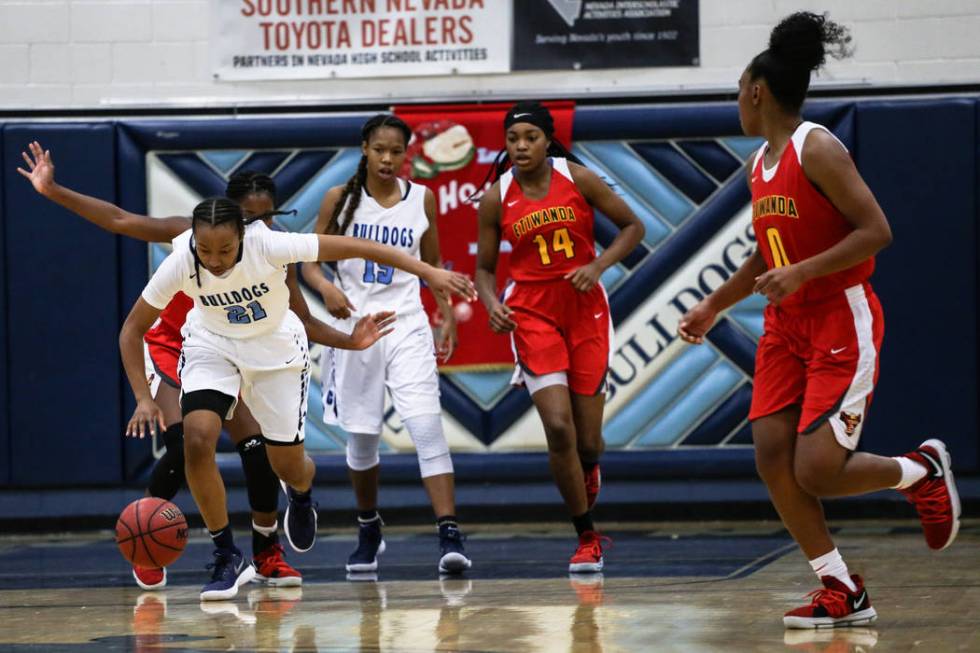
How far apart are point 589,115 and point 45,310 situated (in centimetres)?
355

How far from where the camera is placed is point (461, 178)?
30.2 ft

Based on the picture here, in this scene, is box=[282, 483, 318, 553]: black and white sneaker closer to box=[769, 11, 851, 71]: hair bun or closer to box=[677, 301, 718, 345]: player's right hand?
box=[677, 301, 718, 345]: player's right hand

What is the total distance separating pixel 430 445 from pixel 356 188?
4.25 feet

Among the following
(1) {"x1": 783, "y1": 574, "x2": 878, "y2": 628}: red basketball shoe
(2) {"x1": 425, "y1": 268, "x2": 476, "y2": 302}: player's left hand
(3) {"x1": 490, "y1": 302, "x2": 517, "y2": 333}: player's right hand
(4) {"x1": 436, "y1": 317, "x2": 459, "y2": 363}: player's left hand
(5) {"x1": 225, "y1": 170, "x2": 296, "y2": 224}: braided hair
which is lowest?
(1) {"x1": 783, "y1": 574, "x2": 878, "y2": 628}: red basketball shoe

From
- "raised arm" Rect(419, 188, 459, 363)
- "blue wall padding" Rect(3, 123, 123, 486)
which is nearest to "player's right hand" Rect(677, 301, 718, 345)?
"raised arm" Rect(419, 188, 459, 363)

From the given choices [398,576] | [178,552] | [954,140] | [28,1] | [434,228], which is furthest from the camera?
[28,1]

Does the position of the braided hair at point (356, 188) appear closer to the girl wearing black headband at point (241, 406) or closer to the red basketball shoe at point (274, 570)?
the girl wearing black headband at point (241, 406)

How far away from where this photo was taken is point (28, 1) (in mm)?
9469

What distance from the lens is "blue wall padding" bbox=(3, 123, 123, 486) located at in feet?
30.5

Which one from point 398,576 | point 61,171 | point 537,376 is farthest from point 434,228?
point 61,171

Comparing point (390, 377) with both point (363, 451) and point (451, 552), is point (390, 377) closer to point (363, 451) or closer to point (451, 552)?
point (363, 451)

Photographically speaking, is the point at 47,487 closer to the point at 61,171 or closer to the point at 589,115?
the point at 61,171

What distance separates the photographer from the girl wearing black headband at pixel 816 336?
4.85 m

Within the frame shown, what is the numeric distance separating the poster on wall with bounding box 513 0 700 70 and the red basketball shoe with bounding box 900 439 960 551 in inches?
181
